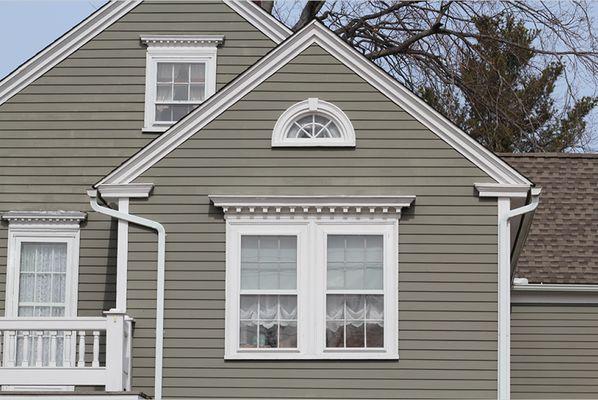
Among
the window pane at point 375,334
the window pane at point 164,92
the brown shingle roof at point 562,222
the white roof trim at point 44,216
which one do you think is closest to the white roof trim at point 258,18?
the window pane at point 164,92

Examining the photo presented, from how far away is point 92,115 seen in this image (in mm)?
20469

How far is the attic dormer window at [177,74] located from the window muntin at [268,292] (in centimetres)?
375

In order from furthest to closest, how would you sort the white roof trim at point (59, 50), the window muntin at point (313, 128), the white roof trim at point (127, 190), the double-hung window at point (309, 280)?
the white roof trim at point (59, 50)
the window muntin at point (313, 128)
the white roof trim at point (127, 190)
the double-hung window at point (309, 280)

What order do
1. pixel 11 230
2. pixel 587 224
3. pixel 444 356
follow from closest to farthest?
pixel 444 356 → pixel 11 230 → pixel 587 224

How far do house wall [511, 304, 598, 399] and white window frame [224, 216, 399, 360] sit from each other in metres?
5.98

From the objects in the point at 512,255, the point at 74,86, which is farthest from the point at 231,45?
the point at 512,255

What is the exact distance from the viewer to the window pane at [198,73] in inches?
811

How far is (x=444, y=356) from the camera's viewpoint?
17.1 metres

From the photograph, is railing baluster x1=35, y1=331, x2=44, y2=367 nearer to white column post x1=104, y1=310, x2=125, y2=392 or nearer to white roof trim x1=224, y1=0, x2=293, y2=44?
white column post x1=104, y1=310, x2=125, y2=392

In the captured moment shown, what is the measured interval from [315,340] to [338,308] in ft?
1.64

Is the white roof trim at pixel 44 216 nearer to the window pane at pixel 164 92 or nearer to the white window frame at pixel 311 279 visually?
the window pane at pixel 164 92

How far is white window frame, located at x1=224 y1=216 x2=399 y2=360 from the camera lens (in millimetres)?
17141

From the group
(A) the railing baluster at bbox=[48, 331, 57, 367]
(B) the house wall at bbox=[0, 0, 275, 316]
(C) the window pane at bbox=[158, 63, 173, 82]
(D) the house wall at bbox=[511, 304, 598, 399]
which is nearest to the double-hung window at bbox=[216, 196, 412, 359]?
(A) the railing baluster at bbox=[48, 331, 57, 367]

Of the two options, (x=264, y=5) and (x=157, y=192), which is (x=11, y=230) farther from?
(x=264, y=5)
